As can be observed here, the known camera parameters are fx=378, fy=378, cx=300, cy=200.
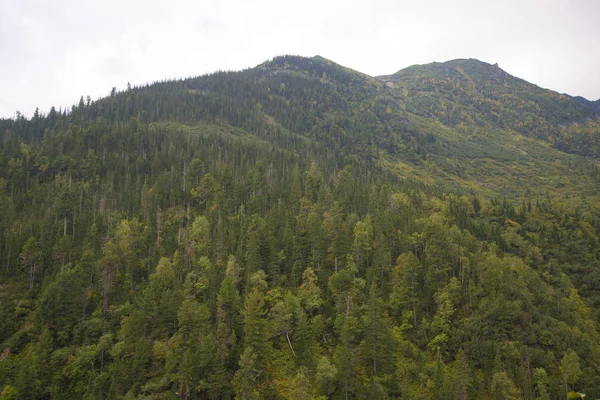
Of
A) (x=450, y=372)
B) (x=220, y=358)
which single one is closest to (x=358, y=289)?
(x=450, y=372)

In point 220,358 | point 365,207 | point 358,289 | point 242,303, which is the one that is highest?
point 365,207

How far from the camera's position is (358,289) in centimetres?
8231

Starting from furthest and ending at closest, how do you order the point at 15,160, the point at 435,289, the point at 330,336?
the point at 15,160 → the point at 435,289 → the point at 330,336

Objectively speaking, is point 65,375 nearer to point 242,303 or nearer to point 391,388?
point 242,303

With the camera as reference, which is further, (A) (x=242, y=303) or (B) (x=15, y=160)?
(B) (x=15, y=160)

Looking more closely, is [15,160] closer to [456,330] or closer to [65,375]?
[65,375]

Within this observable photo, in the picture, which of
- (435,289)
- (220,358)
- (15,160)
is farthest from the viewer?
(15,160)

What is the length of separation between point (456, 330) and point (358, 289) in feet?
68.3

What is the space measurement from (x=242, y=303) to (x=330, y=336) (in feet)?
64.9

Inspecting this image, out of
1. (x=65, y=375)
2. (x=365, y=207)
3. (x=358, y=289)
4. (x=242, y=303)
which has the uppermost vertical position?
(x=365, y=207)

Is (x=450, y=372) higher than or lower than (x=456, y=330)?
lower

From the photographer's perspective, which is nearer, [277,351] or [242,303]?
Result: [277,351]

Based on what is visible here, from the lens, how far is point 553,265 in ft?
363

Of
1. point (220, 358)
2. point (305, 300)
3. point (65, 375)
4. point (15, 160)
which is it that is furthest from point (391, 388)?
point (15, 160)
